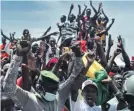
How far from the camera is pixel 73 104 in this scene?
16.8ft

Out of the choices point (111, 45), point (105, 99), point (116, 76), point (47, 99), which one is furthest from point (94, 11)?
point (47, 99)

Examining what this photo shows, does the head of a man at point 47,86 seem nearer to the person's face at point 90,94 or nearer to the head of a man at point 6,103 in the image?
the head of a man at point 6,103

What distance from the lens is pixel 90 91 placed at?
191 inches

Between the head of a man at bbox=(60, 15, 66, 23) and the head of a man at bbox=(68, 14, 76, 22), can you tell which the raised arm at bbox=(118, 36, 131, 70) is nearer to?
the head of a man at bbox=(60, 15, 66, 23)

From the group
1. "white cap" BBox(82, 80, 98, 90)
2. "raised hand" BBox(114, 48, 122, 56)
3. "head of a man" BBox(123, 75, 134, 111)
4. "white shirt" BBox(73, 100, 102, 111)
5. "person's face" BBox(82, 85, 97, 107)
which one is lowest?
"white shirt" BBox(73, 100, 102, 111)

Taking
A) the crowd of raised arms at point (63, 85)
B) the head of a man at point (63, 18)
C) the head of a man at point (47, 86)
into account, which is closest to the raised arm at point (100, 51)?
the crowd of raised arms at point (63, 85)

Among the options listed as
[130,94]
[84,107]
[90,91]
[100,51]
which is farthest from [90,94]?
[100,51]

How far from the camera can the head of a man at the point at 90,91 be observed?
190 inches

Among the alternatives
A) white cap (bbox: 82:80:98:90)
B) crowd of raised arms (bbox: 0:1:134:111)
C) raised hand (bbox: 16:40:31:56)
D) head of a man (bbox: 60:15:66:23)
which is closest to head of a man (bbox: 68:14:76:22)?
head of a man (bbox: 60:15:66:23)

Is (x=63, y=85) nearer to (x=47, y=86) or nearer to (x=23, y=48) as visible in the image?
(x=47, y=86)

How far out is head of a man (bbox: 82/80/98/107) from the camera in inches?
190

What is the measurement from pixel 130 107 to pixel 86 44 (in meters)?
6.79

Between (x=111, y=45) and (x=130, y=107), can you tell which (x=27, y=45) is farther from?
(x=111, y=45)

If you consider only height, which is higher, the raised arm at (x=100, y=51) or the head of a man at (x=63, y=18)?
the head of a man at (x=63, y=18)
